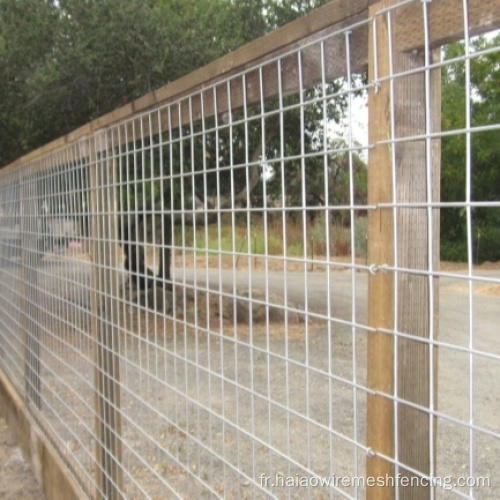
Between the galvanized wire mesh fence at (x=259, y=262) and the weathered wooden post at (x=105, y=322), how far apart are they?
0.04ft

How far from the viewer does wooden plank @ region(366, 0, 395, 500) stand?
4.21ft

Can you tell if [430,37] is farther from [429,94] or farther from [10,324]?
[10,324]

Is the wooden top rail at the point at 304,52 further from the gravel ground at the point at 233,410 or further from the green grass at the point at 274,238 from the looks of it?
the gravel ground at the point at 233,410

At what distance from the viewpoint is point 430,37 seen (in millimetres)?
1229

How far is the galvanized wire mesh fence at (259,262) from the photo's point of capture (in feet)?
4.18

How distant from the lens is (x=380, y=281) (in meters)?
1.30

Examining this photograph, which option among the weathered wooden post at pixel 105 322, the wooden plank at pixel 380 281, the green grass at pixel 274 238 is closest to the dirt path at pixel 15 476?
the weathered wooden post at pixel 105 322

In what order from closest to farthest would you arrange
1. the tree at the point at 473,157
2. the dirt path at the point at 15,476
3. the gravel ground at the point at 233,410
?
1. the gravel ground at the point at 233,410
2. the tree at the point at 473,157
3. the dirt path at the point at 15,476

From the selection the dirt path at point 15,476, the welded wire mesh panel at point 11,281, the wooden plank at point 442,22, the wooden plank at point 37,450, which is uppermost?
the wooden plank at point 442,22

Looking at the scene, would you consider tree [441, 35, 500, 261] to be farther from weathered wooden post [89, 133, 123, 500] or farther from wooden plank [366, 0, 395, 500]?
weathered wooden post [89, 133, 123, 500]

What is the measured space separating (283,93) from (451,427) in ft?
15.9

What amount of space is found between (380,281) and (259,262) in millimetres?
2089

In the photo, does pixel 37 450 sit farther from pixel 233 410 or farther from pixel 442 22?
pixel 442 22

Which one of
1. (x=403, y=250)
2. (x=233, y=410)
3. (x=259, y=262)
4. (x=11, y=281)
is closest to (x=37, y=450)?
(x=233, y=410)
